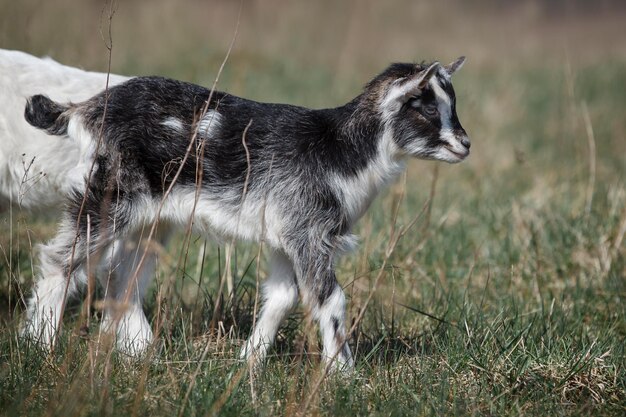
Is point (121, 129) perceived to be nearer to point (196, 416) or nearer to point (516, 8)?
point (196, 416)

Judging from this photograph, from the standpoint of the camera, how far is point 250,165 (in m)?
4.50

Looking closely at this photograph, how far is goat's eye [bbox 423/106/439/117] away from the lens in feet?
14.8

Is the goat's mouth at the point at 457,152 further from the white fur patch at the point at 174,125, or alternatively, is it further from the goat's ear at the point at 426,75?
the white fur patch at the point at 174,125

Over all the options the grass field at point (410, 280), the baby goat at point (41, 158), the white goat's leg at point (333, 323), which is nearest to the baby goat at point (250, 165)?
the white goat's leg at point (333, 323)

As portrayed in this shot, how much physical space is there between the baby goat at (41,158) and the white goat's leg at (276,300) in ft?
2.03

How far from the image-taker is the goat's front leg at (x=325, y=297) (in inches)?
174

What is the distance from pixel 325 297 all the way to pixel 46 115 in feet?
5.45

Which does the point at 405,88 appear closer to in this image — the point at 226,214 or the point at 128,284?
the point at 226,214

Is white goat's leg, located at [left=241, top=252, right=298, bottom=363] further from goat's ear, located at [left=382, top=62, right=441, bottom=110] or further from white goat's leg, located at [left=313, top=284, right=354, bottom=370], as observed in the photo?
goat's ear, located at [left=382, top=62, right=441, bottom=110]

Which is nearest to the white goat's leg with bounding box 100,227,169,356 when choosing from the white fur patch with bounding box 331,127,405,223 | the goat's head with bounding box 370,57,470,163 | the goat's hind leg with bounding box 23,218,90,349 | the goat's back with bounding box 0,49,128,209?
the goat's hind leg with bounding box 23,218,90,349

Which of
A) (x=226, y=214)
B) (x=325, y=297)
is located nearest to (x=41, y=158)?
(x=226, y=214)

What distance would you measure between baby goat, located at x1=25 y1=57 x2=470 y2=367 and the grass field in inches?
7.6

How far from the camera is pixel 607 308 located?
5.88 m

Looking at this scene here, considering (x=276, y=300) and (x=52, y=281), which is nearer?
(x=52, y=281)
